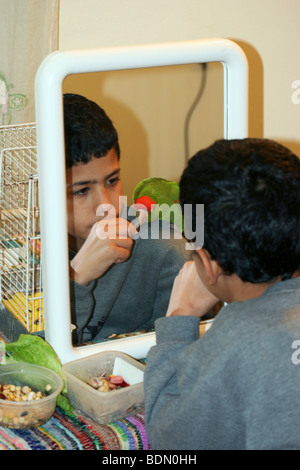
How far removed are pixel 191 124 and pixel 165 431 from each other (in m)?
0.41

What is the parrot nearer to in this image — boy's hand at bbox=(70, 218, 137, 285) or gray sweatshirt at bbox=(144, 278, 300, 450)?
boy's hand at bbox=(70, 218, 137, 285)

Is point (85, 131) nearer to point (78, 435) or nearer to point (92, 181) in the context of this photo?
point (92, 181)

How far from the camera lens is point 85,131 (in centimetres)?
72

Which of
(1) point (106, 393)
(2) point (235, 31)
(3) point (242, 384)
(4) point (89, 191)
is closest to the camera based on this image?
(3) point (242, 384)

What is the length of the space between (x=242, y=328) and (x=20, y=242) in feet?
1.25

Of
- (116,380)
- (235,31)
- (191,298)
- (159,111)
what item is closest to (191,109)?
(159,111)

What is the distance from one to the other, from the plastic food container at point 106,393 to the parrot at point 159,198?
192 millimetres

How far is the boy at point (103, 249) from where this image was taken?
0.72 m

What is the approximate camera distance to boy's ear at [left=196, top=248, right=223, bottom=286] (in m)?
0.60

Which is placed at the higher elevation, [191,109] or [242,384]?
[191,109]

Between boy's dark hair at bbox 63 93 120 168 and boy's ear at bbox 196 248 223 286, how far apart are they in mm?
193

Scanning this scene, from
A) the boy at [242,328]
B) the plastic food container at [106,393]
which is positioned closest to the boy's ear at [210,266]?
the boy at [242,328]

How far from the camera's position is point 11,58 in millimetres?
1522

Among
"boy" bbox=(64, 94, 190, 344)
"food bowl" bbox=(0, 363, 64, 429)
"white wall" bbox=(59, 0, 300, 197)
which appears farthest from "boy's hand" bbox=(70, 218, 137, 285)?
"white wall" bbox=(59, 0, 300, 197)
